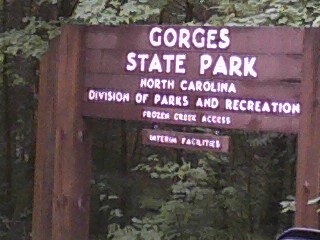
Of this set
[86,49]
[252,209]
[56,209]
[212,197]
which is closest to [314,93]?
[86,49]

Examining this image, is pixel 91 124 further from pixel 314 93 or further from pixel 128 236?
pixel 314 93

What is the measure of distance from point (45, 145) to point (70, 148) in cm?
33

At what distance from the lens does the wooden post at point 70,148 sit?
5.23 meters

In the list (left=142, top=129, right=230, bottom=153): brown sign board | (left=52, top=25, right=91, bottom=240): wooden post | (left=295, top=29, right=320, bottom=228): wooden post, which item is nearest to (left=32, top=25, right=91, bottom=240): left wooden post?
(left=52, top=25, right=91, bottom=240): wooden post

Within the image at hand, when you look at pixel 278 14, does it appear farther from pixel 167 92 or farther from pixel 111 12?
pixel 111 12

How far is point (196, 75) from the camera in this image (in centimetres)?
466

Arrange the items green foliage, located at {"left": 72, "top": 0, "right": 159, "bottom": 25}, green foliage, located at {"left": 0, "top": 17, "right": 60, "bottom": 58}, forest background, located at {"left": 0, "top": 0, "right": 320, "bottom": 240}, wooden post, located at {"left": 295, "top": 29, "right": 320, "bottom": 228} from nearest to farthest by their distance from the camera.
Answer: wooden post, located at {"left": 295, "top": 29, "right": 320, "bottom": 228}
green foliage, located at {"left": 72, "top": 0, "right": 159, "bottom": 25}
forest background, located at {"left": 0, "top": 0, "right": 320, "bottom": 240}
green foliage, located at {"left": 0, "top": 17, "right": 60, "bottom": 58}

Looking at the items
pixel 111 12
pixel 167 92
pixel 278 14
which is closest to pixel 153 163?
pixel 111 12

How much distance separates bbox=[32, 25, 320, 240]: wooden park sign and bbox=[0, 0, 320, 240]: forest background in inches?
30.3

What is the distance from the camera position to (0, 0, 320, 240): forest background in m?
6.14

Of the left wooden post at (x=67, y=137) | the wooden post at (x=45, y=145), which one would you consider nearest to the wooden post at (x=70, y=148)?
the left wooden post at (x=67, y=137)

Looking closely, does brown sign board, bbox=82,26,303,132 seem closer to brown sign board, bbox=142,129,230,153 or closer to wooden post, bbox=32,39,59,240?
brown sign board, bbox=142,129,230,153

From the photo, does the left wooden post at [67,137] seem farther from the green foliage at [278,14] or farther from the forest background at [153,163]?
the green foliage at [278,14]

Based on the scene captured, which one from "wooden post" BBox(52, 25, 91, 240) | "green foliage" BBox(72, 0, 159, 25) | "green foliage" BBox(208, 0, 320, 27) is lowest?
"wooden post" BBox(52, 25, 91, 240)
